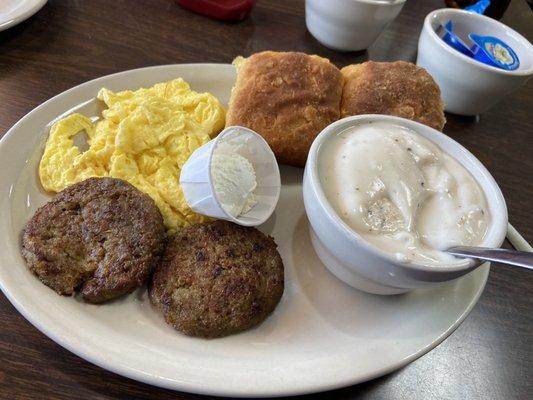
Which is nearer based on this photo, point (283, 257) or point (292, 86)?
→ point (283, 257)

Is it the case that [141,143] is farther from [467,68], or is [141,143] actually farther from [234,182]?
[467,68]

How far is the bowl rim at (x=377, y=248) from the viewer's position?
3.96 ft

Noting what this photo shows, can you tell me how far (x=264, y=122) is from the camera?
169 centimetres

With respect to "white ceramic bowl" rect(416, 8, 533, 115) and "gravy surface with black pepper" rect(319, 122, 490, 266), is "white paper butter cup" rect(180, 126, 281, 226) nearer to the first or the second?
"gravy surface with black pepper" rect(319, 122, 490, 266)

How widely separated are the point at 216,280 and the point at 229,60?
4.79 feet

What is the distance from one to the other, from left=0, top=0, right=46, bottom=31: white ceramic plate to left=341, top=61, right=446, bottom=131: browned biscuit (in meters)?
1.49

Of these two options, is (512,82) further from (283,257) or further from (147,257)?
(147,257)

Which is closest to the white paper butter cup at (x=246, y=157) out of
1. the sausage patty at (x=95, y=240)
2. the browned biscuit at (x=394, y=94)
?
the sausage patty at (x=95, y=240)

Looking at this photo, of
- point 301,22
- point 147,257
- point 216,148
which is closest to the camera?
point 147,257

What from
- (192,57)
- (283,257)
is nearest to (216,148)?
(283,257)

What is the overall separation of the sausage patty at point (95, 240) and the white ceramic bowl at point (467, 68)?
5.14 feet

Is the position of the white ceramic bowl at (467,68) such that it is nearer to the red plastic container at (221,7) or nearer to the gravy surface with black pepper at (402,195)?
the gravy surface with black pepper at (402,195)

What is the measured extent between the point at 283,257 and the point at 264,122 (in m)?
0.50

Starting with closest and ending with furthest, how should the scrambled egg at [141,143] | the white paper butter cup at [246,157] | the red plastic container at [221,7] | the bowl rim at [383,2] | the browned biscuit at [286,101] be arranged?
the white paper butter cup at [246,157] < the scrambled egg at [141,143] < the browned biscuit at [286,101] < the bowl rim at [383,2] < the red plastic container at [221,7]
